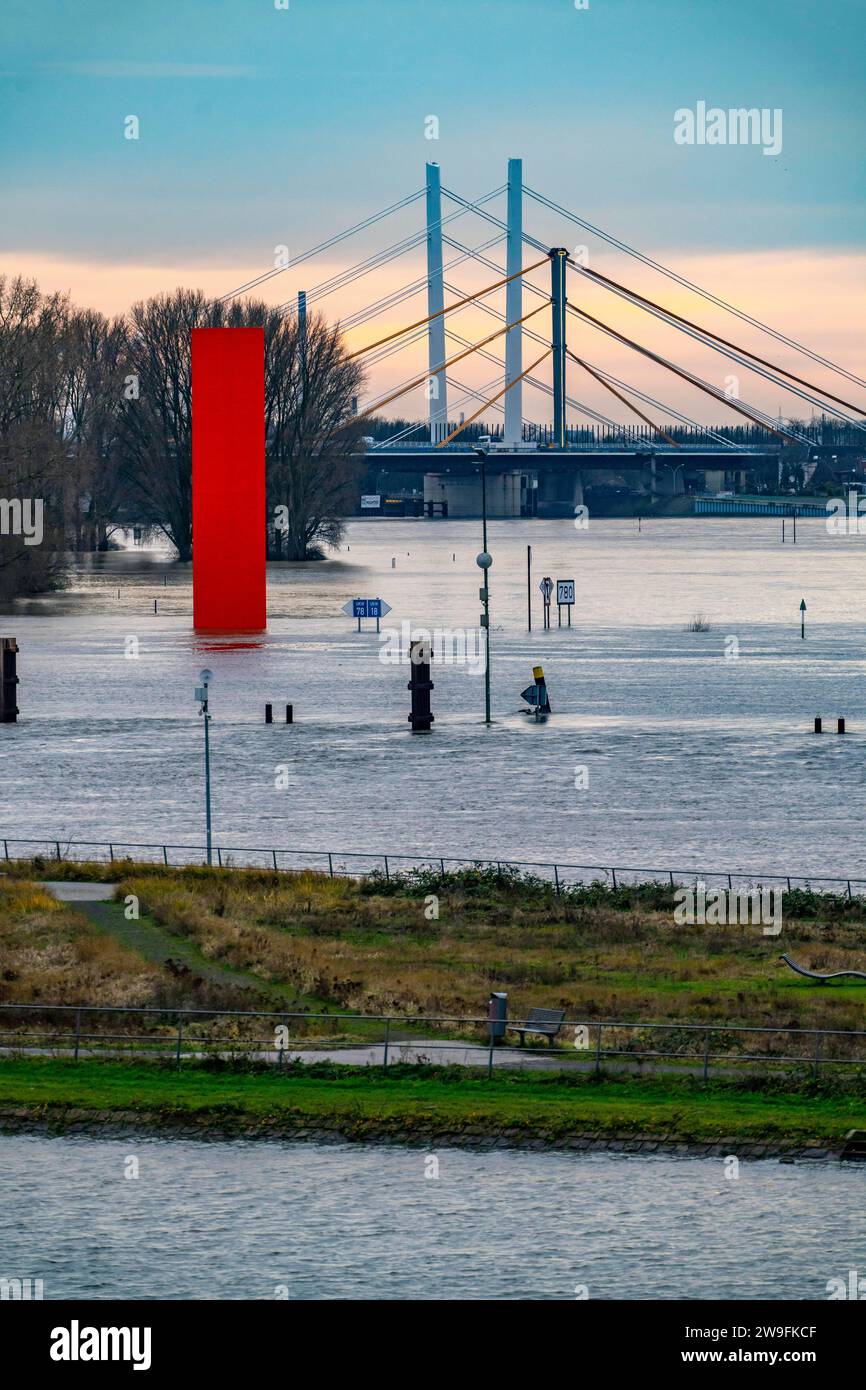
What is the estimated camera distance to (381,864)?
149 ft

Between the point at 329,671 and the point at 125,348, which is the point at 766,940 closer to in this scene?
the point at 329,671

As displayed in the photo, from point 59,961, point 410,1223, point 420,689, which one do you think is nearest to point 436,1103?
point 410,1223

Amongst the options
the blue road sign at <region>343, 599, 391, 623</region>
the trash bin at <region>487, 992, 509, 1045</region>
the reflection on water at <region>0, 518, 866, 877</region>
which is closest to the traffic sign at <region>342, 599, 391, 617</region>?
the blue road sign at <region>343, 599, 391, 623</region>

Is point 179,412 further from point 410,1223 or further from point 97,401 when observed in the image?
point 410,1223

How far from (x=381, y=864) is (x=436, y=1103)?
1702cm

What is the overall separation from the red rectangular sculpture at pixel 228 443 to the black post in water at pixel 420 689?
88.9 feet

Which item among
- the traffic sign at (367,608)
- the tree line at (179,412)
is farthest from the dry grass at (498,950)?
the tree line at (179,412)

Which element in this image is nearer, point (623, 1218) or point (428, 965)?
point (623, 1218)

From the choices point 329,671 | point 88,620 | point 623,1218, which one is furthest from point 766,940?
point 88,620

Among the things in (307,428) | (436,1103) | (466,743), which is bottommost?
(436,1103)

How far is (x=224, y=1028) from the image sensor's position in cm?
3198

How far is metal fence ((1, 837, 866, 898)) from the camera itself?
4288 cm

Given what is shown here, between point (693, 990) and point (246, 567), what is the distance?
68.3 metres

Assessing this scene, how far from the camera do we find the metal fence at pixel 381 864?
141ft
